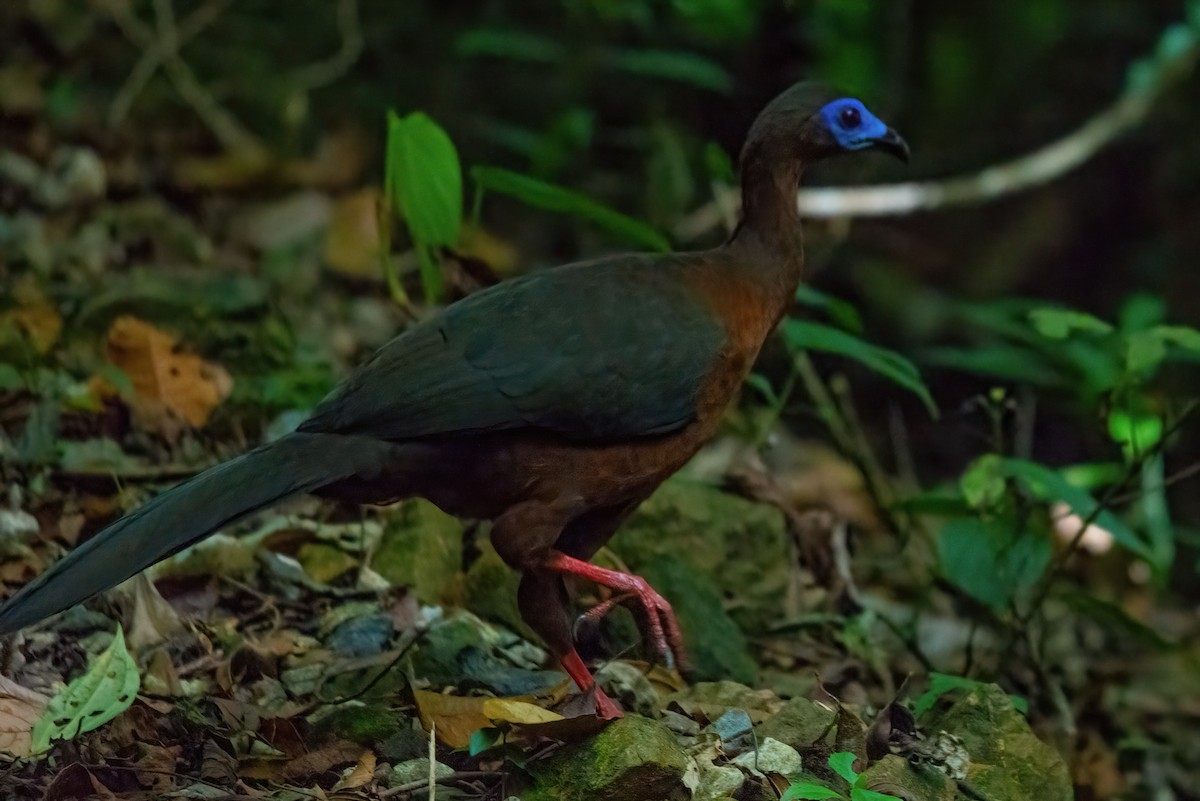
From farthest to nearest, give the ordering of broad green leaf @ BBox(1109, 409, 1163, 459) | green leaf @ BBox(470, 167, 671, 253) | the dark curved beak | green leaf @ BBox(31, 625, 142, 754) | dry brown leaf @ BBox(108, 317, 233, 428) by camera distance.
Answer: dry brown leaf @ BBox(108, 317, 233, 428) < broad green leaf @ BBox(1109, 409, 1163, 459) < green leaf @ BBox(470, 167, 671, 253) < the dark curved beak < green leaf @ BBox(31, 625, 142, 754)

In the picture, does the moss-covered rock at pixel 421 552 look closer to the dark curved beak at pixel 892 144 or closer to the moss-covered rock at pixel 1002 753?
the moss-covered rock at pixel 1002 753

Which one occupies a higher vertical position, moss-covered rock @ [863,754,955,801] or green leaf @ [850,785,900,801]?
green leaf @ [850,785,900,801]

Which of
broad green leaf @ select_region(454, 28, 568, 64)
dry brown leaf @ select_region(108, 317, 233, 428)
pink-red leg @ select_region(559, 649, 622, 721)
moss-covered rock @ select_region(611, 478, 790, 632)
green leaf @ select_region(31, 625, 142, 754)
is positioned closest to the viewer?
green leaf @ select_region(31, 625, 142, 754)

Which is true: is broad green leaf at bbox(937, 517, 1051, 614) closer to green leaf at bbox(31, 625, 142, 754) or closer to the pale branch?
green leaf at bbox(31, 625, 142, 754)

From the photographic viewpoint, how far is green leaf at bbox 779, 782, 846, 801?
239cm

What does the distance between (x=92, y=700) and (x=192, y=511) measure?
40 centimetres

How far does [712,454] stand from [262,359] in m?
1.61

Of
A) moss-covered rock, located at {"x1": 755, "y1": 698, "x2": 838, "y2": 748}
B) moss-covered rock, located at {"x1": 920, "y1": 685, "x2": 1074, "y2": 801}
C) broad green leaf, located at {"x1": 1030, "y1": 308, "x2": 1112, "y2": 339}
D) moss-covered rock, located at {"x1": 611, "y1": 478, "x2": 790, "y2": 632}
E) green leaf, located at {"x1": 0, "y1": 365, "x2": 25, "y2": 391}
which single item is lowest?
moss-covered rock, located at {"x1": 611, "y1": 478, "x2": 790, "y2": 632}

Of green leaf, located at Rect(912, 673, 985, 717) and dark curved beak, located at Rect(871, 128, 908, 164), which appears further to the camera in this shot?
dark curved beak, located at Rect(871, 128, 908, 164)

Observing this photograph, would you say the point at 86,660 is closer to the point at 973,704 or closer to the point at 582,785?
the point at 582,785

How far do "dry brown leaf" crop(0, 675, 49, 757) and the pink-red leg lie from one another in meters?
1.01

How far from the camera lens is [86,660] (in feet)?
9.73

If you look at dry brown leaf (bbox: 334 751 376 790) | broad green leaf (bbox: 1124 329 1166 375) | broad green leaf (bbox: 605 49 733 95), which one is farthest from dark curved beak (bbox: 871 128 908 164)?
broad green leaf (bbox: 605 49 733 95)

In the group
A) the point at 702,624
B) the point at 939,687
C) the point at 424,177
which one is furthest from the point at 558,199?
the point at 939,687
